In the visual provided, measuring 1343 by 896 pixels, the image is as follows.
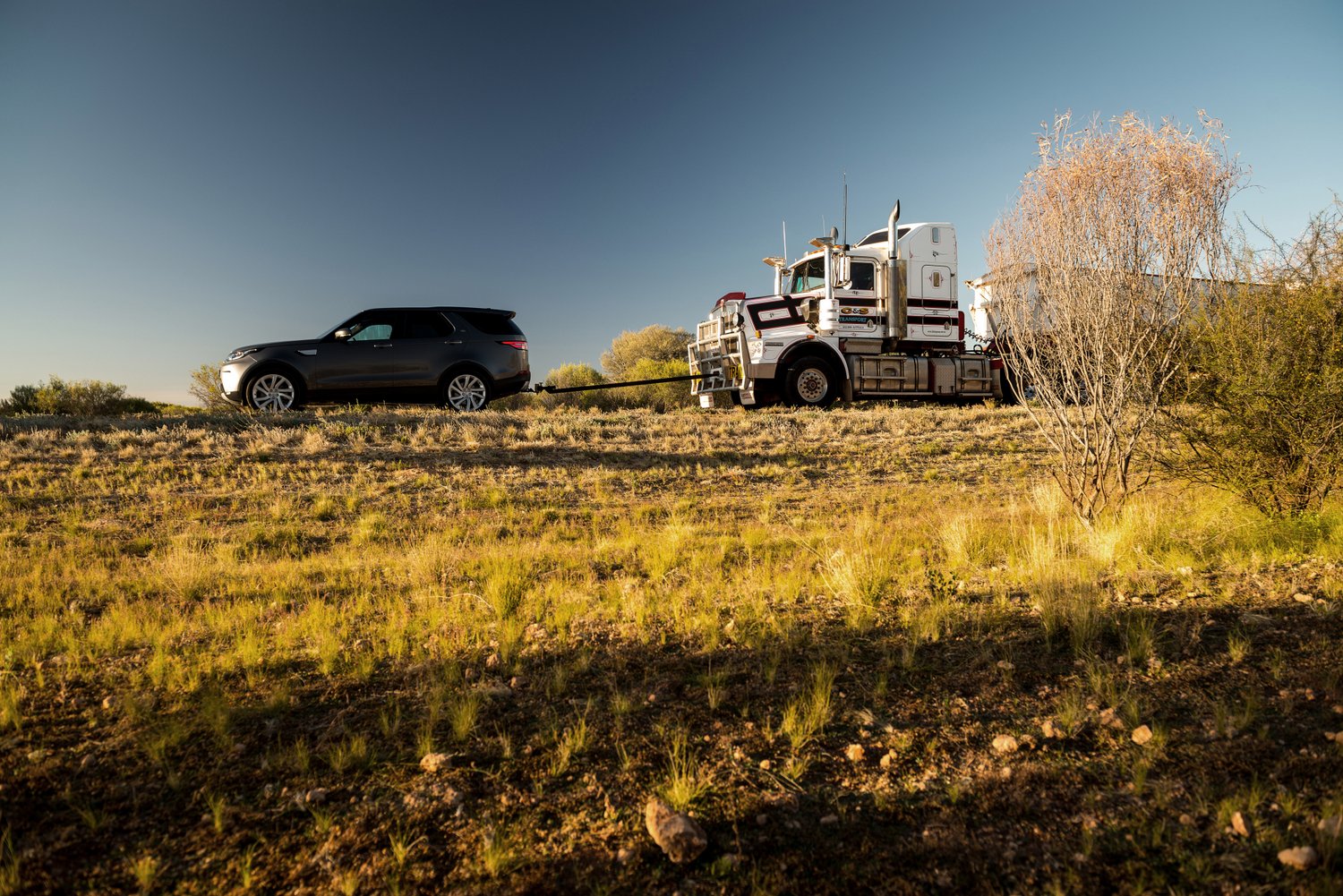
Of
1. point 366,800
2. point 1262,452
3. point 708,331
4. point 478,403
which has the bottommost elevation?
point 366,800

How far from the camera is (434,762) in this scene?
2.84 metres

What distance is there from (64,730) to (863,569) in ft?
15.7

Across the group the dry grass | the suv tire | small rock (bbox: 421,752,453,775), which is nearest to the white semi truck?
the dry grass

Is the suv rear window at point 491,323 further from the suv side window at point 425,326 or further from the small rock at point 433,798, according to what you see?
the small rock at point 433,798

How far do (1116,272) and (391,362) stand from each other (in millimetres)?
12238

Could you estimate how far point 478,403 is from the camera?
1449 cm

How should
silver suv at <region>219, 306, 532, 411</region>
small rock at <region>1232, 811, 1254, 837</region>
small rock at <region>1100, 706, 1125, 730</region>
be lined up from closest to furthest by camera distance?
small rock at <region>1232, 811, 1254, 837</region>
small rock at <region>1100, 706, 1125, 730</region>
silver suv at <region>219, 306, 532, 411</region>

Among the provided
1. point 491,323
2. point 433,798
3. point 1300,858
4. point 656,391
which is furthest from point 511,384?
point 1300,858

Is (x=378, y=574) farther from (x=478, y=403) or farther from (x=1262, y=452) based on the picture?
(x=478, y=403)

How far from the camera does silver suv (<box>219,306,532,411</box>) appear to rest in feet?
44.0

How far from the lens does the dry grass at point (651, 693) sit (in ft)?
7.75

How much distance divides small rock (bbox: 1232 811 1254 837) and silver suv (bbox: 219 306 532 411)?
13437 millimetres

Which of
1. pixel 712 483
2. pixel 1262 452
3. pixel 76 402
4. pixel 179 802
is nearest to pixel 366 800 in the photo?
pixel 179 802

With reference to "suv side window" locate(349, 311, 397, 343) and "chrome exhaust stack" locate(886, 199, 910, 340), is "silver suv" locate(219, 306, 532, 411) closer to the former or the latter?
"suv side window" locate(349, 311, 397, 343)
